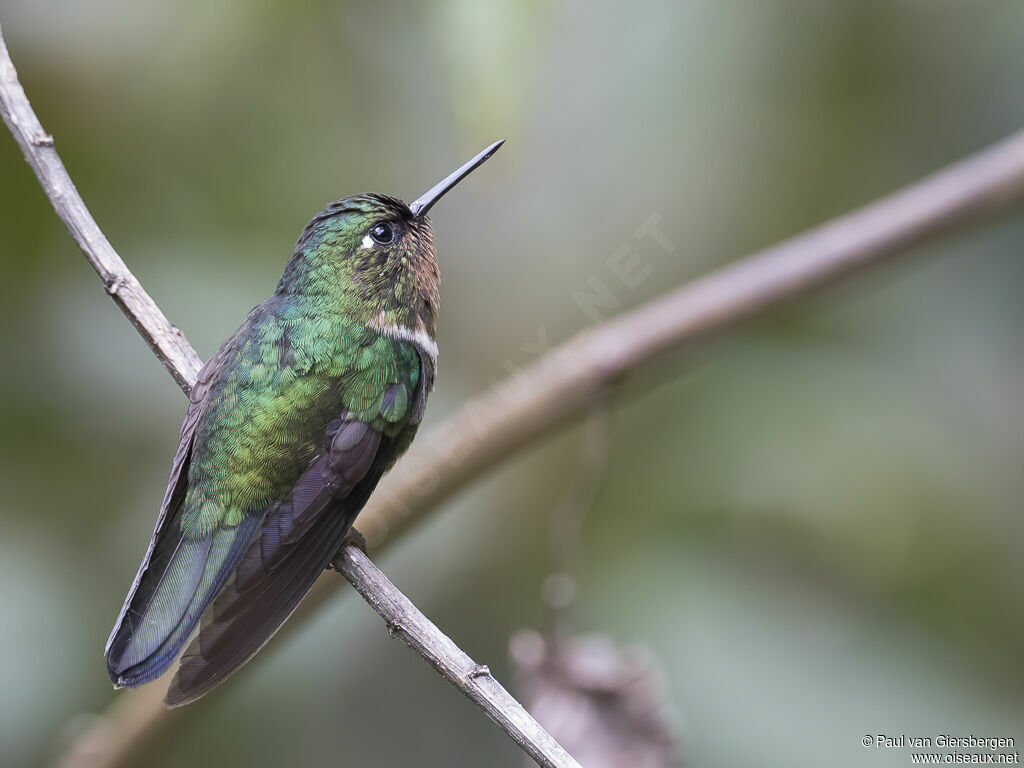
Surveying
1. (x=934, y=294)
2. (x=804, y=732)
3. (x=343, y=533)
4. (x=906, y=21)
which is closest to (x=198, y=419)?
(x=343, y=533)

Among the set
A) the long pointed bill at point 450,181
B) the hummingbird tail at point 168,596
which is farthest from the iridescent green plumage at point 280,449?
the long pointed bill at point 450,181

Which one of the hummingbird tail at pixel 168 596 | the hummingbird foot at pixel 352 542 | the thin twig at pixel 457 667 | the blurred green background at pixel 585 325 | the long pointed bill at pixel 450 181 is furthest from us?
the blurred green background at pixel 585 325

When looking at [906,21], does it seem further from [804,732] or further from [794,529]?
[804,732]

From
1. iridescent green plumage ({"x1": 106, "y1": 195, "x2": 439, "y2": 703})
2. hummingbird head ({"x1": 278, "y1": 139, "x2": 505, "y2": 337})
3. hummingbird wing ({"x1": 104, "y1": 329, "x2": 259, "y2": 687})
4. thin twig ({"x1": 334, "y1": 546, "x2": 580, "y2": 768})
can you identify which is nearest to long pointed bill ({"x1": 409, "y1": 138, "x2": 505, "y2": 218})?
hummingbird head ({"x1": 278, "y1": 139, "x2": 505, "y2": 337})

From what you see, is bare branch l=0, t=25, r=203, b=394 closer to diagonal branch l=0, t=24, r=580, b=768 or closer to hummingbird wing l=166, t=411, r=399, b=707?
diagonal branch l=0, t=24, r=580, b=768

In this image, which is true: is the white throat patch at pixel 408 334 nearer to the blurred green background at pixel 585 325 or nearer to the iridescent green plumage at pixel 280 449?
the iridescent green plumage at pixel 280 449

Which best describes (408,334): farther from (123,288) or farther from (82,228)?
(82,228)
